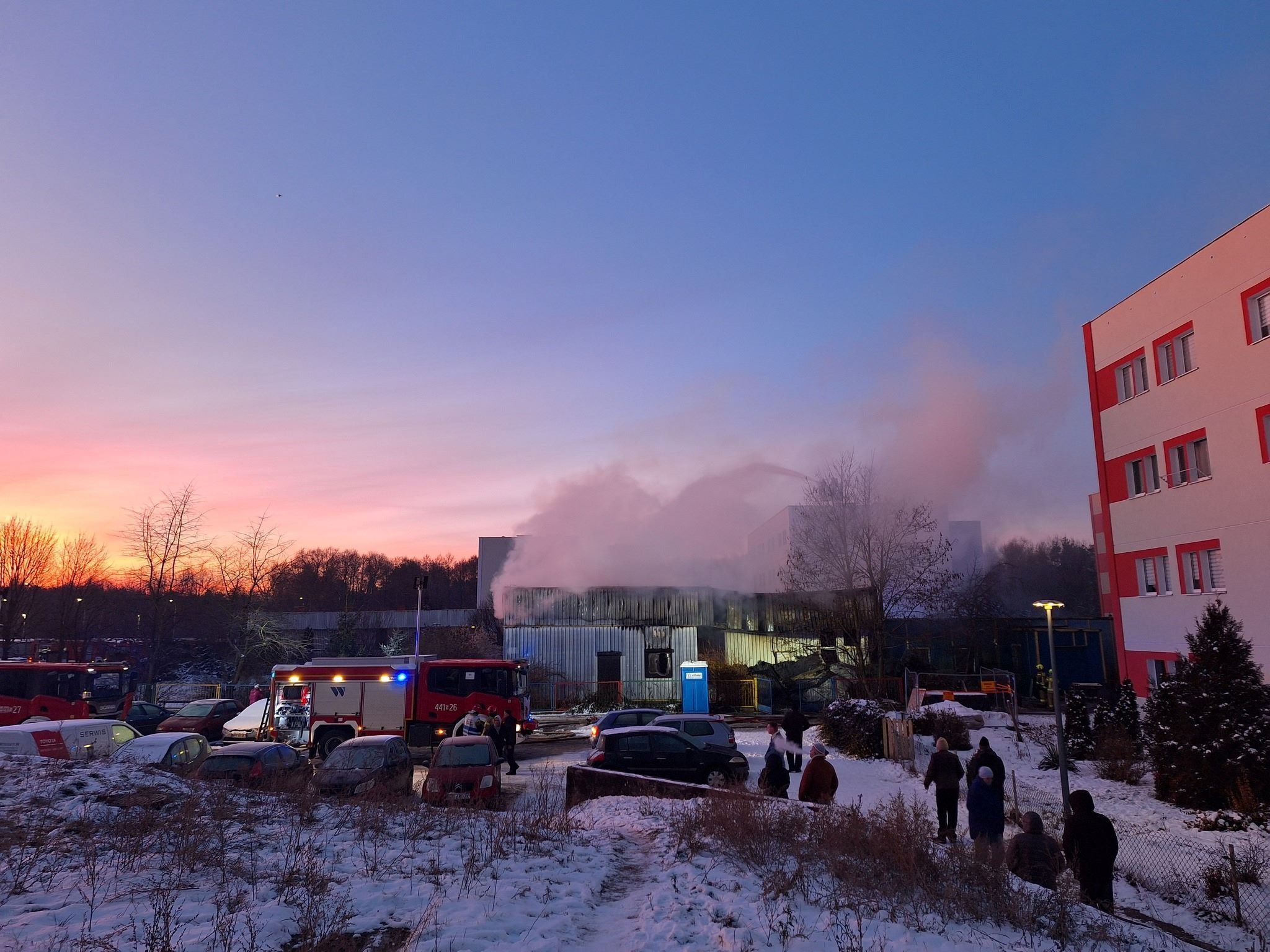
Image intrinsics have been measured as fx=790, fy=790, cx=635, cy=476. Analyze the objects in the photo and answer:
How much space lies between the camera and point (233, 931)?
253 inches

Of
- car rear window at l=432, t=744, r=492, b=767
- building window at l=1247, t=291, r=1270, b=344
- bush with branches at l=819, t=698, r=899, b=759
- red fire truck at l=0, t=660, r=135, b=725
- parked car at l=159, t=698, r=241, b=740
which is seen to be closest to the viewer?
car rear window at l=432, t=744, r=492, b=767

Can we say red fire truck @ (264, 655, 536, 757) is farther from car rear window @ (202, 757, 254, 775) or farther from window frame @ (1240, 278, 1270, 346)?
window frame @ (1240, 278, 1270, 346)

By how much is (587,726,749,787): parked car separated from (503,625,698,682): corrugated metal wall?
19.5 m

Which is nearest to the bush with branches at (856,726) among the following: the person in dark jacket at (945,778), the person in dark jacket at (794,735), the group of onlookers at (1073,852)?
the person in dark jacket at (794,735)

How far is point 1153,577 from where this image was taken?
25.0 m

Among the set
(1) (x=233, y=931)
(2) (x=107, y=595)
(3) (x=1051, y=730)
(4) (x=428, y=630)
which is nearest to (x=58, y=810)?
(1) (x=233, y=931)

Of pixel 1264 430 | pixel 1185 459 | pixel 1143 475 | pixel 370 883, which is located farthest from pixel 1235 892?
pixel 1143 475

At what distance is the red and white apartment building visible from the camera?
20.5 m

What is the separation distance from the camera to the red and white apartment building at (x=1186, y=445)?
20.5 m

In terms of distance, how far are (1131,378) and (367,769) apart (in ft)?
84.4

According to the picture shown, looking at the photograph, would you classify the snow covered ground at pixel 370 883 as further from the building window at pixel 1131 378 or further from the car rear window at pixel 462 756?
the building window at pixel 1131 378

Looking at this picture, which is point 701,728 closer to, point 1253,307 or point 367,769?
point 367,769

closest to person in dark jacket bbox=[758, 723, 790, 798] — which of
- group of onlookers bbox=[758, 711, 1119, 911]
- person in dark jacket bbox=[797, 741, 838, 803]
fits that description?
group of onlookers bbox=[758, 711, 1119, 911]

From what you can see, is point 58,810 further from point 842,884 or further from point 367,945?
point 842,884
